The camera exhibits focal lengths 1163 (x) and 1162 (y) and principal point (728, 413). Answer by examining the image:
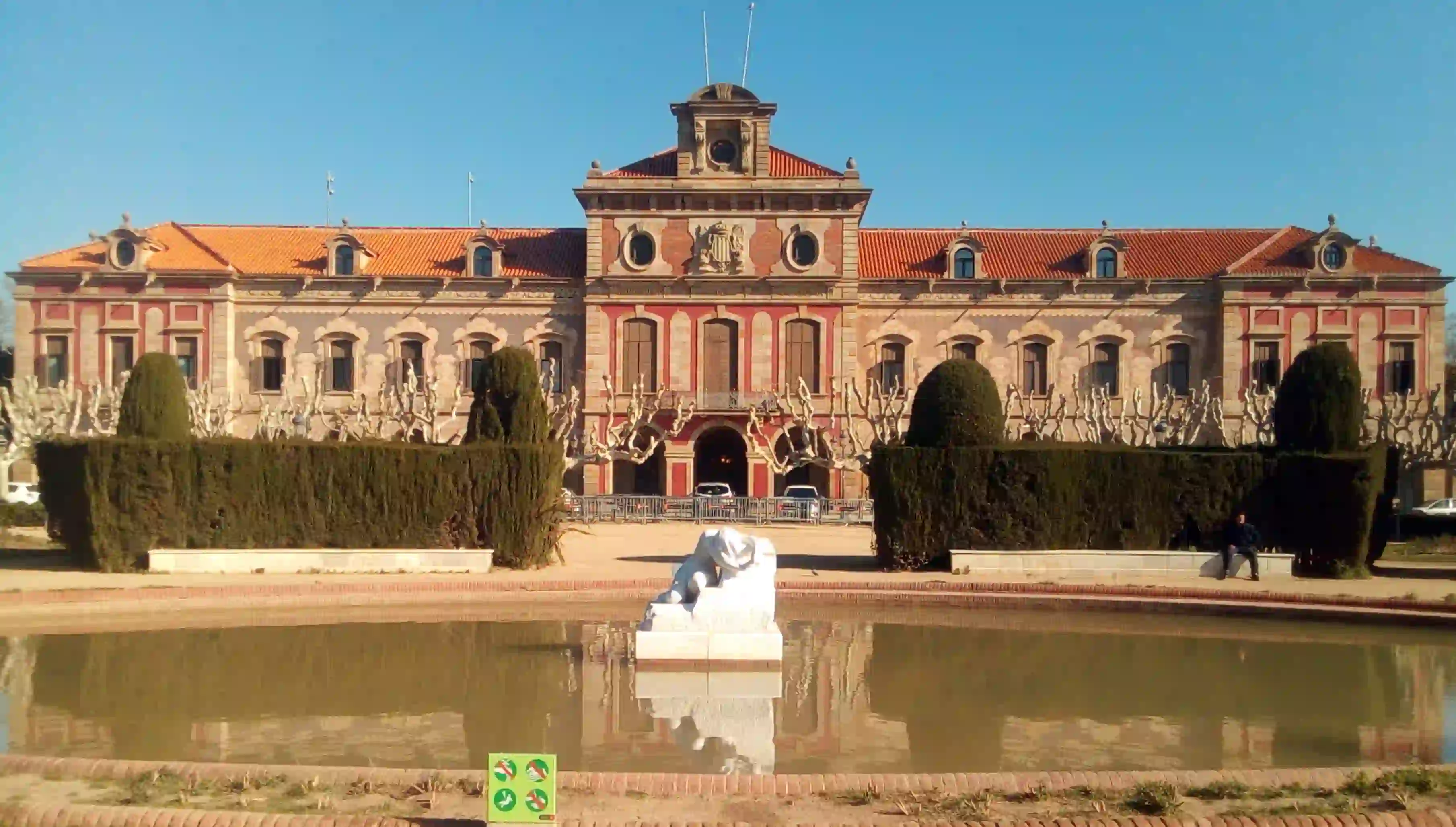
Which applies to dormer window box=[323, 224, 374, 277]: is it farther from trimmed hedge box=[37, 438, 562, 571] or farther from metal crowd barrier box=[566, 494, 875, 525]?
trimmed hedge box=[37, 438, 562, 571]

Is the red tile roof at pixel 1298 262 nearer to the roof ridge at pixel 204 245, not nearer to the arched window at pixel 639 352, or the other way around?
the arched window at pixel 639 352

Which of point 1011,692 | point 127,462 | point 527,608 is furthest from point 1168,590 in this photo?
point 127,462

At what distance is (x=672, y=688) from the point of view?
10430mm

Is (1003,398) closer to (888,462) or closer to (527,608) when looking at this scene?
(888,462)

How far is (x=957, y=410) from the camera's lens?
20.6 metres

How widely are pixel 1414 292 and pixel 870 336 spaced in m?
19.9

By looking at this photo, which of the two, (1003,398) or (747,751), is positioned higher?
(1003,398)

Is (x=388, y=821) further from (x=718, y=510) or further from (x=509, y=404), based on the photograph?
(x=718, y=510)

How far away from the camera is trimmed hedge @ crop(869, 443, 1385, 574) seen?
20.1m

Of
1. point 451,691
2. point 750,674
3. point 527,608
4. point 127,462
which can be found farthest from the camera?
point 127,462

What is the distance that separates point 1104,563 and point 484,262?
30.5 metres

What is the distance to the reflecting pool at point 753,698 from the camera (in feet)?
27.5

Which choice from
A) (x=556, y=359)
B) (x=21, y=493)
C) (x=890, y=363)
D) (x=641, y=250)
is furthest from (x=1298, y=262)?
(x=21, y=493)

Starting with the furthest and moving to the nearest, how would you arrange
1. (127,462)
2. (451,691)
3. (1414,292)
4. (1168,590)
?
(1414,292) → (127,462) → (1168,590) → (451,691)
